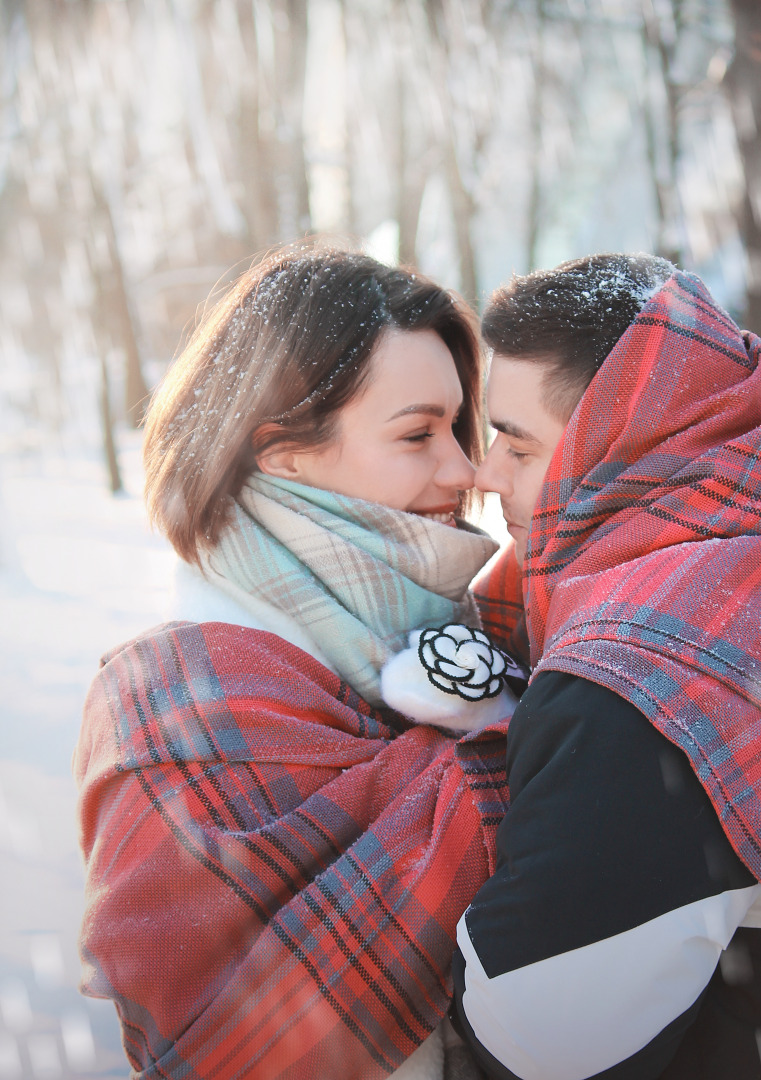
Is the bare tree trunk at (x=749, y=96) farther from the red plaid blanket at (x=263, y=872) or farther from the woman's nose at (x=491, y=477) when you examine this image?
the red plaid blanket at (x=263, y=872)

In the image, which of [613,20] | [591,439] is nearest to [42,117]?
[613,20]

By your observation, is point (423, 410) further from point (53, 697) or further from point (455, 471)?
point (53, 697)

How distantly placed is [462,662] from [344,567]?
331 mm

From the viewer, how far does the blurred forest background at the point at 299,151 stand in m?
6.41

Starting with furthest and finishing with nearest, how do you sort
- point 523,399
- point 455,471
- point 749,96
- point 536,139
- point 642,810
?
point 536,139
point 749,96
point 455,471
point 523,399
point 642,810

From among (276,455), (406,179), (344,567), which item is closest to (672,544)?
(344,567)

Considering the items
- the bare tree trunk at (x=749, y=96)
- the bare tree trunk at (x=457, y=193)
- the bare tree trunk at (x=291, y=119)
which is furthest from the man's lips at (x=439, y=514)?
the bare tree trunk at (x=457, y=193)

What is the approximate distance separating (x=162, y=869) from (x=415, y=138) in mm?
8298

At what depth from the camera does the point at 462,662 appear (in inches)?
59.1

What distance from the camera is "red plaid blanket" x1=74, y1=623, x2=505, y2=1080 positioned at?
46.8 inches

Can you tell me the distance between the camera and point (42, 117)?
6.45 m

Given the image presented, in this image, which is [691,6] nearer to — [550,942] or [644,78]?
[644,78]

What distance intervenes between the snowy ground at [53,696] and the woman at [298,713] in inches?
42.3

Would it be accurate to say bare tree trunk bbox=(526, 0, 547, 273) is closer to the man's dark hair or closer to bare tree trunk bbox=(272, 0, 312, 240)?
bare tree trunk bbox=(272, 0, 312, 240)
